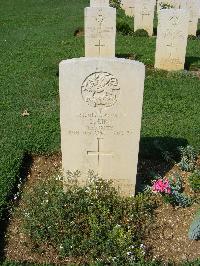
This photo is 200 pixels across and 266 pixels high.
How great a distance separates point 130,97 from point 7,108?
14.0 ft

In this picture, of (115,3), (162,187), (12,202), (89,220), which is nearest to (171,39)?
(162,187)

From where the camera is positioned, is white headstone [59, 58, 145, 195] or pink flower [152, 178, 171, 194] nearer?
white headstone [59, 58, 145, 195]

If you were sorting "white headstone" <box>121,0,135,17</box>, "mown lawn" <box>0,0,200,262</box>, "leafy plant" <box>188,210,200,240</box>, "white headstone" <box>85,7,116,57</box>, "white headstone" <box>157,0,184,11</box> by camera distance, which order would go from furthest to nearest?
"white headstone" <box>121,0,135,17</box> → "white headstone" <box>157,0,184,11</box> → "white headstone" <box>85,7,116,57</box> → "mown lawn" <box>0,0,200,262</box> → "leafy plant" <box>188,210,200,240</box>

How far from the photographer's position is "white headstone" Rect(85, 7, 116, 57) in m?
11.2

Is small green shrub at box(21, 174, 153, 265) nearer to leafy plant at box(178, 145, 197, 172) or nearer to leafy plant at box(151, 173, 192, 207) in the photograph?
leafy plant at box(151, 173, 192, 207)

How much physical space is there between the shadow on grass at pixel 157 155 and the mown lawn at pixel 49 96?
0.02m

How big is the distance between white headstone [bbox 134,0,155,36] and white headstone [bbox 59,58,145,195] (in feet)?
41.0

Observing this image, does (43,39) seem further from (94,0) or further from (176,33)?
(176,33)

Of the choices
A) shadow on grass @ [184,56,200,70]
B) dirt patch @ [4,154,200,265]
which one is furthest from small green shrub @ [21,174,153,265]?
shadow on grass @ [184,56,200,70]

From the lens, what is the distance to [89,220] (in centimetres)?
477

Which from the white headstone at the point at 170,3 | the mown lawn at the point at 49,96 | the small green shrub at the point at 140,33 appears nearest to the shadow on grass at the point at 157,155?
the mown lawn at the point at 49,96

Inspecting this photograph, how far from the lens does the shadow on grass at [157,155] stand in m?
6.20

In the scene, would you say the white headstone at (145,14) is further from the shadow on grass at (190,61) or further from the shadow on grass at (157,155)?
the shadow on grass at (157,155)

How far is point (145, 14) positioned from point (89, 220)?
44.2 ft
